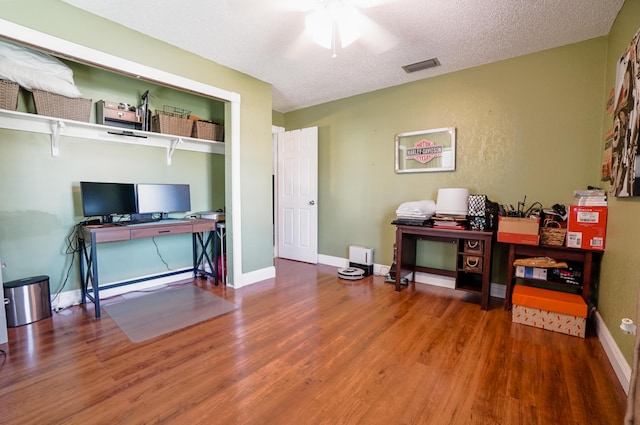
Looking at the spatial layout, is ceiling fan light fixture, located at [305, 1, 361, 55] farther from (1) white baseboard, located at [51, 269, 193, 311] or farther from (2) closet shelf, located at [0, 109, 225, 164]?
(1) white baseboard, located at [51, 269, 193, 311]

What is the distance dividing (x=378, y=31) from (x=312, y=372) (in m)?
2.69

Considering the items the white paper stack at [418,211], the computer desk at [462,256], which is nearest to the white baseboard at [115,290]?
the computer desk at [462,256]

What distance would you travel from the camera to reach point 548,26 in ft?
7.82

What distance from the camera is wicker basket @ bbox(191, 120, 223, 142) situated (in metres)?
3.40

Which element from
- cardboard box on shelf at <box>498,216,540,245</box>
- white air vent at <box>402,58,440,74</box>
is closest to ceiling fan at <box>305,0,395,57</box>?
white air vent at <box>402,58,440,74</box>

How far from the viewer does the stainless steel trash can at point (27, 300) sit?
7.54ft

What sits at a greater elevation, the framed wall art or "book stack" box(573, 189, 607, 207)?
the framed wall art

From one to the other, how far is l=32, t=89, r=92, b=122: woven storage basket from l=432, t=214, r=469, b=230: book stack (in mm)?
3577

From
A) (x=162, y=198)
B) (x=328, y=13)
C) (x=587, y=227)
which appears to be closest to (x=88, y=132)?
(x=162, y=198)

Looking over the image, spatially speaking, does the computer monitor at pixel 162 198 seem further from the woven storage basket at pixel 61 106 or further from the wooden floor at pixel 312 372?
the wooden floor at pixel 312 372

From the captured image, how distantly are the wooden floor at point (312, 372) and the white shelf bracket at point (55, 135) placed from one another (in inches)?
57.8

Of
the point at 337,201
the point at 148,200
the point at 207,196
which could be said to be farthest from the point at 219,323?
the point at 337,201

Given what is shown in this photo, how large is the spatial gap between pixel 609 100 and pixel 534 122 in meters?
0.55

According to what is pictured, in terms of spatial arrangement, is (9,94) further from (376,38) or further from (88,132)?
(376,38)
